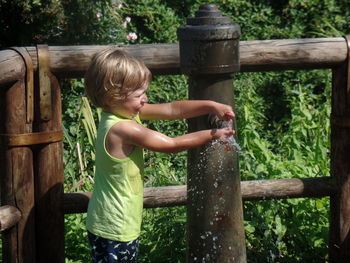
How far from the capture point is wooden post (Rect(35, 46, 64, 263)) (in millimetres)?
3746

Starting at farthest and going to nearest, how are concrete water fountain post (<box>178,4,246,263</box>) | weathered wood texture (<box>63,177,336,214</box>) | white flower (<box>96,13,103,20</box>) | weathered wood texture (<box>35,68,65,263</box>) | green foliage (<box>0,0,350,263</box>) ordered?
white flower (<box>96,13,103,20</box>) < green foliage (<box>0,0,350,263</box>) < weathered wood texture (<box>63,177,336,214</box>) < weathered wood texture (<box>35,68,65,263</box>) < concrete water fountain post (<box>178,4,246,263</box>)

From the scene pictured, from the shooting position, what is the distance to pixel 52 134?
378 cm

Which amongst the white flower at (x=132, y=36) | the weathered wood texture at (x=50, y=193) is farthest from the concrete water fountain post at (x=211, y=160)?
the white flower at (x=132, y=36)

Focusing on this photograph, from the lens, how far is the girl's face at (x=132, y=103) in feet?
10.5

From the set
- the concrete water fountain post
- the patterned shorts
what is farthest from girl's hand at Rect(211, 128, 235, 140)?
the patterned shorts

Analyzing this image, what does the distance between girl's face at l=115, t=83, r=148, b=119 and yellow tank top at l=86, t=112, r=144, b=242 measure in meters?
0.04

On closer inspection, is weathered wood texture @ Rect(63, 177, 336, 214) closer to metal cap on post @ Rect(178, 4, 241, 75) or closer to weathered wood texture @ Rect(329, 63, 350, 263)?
weathered wood texture @ Rect(329, 63, 350, 263)

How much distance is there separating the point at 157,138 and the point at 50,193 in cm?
87

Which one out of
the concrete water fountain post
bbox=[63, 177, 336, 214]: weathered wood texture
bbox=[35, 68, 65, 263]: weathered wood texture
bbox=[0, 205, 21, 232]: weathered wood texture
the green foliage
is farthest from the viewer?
the green foliage

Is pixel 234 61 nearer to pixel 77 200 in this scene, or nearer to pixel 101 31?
pixel 77 200

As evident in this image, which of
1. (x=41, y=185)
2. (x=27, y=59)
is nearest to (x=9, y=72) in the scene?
(x=27, y=59)

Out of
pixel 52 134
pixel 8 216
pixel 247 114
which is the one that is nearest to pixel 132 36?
pixel 247 114

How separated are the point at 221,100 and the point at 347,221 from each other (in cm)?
120

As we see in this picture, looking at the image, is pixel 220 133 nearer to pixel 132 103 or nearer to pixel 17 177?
pixel 132 103
